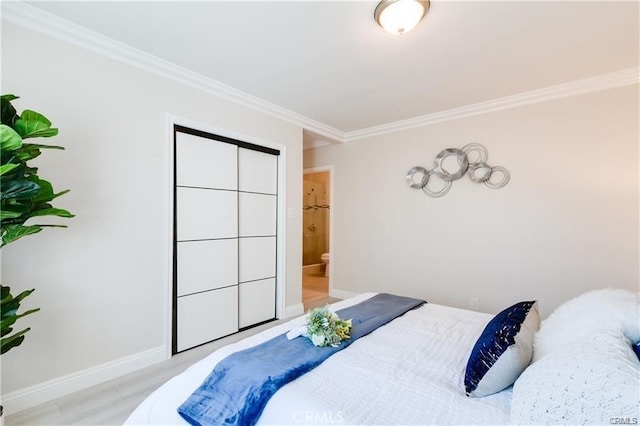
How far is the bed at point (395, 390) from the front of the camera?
97cm

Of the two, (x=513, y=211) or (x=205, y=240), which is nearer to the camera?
(x=205, y=240)

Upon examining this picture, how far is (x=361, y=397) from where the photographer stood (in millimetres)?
1165

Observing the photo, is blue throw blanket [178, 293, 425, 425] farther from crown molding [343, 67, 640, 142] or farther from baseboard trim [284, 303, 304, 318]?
crown molding [343, 67, 640, 142]

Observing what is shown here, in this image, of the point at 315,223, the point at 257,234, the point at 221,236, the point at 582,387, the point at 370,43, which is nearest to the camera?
the point at 582,387

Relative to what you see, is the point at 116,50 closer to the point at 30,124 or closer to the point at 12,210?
the point at 30,124

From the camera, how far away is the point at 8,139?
1364 millimetres

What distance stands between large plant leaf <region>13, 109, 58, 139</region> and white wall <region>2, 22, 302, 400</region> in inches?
21.2

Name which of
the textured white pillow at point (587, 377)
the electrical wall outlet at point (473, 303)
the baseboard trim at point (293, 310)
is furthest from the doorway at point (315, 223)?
the textured white pillow at point (587, 377)

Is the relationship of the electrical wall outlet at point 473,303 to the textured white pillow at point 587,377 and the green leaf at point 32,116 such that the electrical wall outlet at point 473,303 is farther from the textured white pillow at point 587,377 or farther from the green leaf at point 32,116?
the green leaf at point 32,116

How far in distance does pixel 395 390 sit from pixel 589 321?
0.85 meters

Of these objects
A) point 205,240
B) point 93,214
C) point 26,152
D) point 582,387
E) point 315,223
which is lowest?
point 582,387

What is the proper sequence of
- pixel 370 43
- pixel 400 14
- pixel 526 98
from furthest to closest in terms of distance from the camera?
1. pixel 526 98
2. pixel 370 43
3. pixel 400 14

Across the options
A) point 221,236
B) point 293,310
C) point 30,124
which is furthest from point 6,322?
point 293,310

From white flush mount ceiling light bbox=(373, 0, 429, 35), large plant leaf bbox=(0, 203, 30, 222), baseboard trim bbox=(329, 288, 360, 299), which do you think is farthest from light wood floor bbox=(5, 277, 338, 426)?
white flush mount ceiling light bbox=(373, 0, 429, 35)
